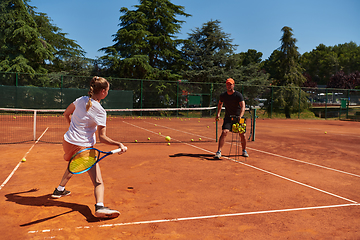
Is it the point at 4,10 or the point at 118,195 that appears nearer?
the point at 118,195

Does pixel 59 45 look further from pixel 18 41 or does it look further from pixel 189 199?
pixel 189 199

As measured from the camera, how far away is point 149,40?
26.4m

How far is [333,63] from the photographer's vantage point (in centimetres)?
7431

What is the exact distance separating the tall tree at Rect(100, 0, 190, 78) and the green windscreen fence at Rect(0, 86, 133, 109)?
5715 mm

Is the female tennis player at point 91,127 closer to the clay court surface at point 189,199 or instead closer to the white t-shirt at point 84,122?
the white t-shirt at point 84,122

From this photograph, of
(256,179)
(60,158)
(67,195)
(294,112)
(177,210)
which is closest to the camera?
(177,210)

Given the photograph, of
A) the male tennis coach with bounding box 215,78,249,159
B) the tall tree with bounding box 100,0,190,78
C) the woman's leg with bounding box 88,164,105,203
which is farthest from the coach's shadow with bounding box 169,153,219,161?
the tall tree with bounding box 100,0,190,78

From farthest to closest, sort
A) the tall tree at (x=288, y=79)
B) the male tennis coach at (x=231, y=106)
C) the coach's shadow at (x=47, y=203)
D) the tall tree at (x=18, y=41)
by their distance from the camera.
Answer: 1. the tall tree at (x=288, y=79)
2. the tall tree at (x=18, y=41)
3. the male tennis coach at (x=231, y=106)
4. the coach's shadow at (x=47, y=203)

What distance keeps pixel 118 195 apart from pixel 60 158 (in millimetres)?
2894

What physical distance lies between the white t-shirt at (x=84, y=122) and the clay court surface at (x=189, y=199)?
2.81ft

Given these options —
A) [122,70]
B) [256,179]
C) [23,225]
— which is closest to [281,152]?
[256,179]

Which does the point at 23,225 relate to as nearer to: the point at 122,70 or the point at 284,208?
the point at 284,208

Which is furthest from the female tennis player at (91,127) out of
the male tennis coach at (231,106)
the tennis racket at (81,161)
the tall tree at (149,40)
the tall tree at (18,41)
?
the tall tree at (18,41)

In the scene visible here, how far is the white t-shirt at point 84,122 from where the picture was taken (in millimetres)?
2938
